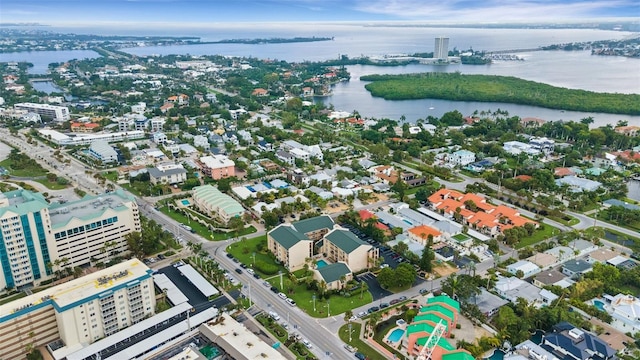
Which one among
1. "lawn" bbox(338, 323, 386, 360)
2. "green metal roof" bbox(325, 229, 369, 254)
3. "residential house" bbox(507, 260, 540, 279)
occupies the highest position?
"green metal roof" bbox(325, 229, 369, 254)

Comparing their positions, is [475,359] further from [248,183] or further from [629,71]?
[629,71]

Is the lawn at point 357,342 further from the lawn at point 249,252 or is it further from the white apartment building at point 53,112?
the white apartment building at point 53,112

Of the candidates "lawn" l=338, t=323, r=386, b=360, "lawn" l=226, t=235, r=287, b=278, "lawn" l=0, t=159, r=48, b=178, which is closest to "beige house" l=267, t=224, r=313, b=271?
"lawn" l=226, t=235, r=287, b=278

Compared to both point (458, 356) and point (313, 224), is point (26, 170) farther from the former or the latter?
point (458, 356)

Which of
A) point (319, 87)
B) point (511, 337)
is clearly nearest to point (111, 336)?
point (511, 337)

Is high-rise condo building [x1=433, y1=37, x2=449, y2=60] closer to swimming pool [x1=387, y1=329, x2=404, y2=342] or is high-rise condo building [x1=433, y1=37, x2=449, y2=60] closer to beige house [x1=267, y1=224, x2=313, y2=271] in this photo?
beige house [x1=267, y1=224, x2=313, y2=271]

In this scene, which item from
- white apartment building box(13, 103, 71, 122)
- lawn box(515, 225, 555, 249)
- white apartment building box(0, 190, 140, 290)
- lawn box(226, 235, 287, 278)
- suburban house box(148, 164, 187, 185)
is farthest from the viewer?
white apartment building box(13, 103, 71, 122)

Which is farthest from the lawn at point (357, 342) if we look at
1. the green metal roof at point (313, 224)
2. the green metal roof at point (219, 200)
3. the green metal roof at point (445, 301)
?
the green metal roof at point (219, 200)

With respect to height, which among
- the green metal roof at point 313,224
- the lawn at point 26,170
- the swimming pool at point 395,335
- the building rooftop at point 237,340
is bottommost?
the swimming pool at point 395,335
